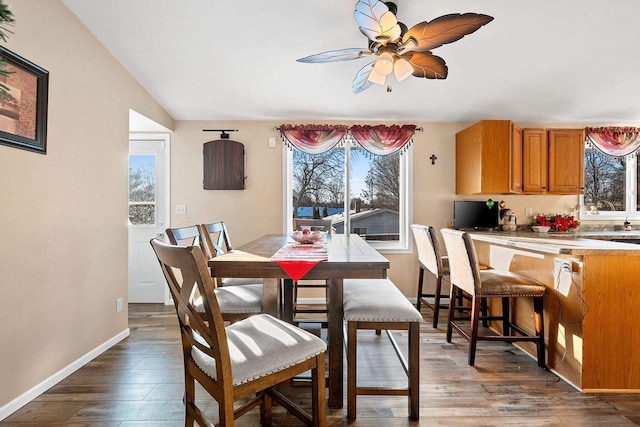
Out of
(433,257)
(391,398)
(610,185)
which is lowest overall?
(391,398)

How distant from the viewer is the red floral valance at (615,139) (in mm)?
3824

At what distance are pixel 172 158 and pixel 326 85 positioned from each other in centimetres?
198

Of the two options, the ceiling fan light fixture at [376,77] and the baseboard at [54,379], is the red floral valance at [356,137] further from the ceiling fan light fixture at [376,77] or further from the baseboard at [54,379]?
the baseboard at [54,379]

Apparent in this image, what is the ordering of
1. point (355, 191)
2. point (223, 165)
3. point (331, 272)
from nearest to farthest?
point (331, 272)
point (223, 165)
point (355, 191)

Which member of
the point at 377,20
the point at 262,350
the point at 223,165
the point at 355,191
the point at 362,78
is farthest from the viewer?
the point at 355,191

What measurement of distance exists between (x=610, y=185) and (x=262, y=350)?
15.9 ft

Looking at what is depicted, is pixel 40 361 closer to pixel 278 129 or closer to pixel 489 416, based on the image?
pixel 489 416

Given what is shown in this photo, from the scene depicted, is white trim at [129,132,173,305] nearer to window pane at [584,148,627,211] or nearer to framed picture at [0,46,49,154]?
framed picture at [0,46,49,154]

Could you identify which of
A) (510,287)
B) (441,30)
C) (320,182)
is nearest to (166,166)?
(320,182)

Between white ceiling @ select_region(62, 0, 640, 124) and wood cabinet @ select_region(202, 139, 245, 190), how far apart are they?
339mm

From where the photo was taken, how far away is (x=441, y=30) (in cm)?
169

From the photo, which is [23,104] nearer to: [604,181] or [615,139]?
[615,139]

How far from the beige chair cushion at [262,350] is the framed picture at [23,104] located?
162 centimetres

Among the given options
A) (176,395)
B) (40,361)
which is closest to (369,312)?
(176,395)
